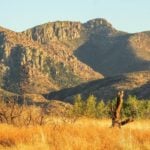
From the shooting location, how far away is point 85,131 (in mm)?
11180

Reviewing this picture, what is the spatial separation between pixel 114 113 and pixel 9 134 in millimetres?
3986

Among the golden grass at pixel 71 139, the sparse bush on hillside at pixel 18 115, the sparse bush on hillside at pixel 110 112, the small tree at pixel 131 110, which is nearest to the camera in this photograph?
the golden grass at pixel 71 139

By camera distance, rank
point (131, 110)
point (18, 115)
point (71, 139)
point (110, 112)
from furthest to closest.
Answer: point (131, 110) → point (110, 112) → point (18, 115) → point (71, 139)

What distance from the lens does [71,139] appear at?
998 cm

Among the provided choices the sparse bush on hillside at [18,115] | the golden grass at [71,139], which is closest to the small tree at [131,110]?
the sparse bush on hillside at [18,115]

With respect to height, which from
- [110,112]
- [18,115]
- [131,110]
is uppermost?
[18,115]

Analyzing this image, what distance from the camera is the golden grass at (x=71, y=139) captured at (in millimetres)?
9469

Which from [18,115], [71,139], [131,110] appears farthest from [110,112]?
[131,110]

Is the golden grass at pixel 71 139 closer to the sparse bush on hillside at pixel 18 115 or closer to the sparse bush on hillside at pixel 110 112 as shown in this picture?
the sparse bush on hillside at pixel 18 115

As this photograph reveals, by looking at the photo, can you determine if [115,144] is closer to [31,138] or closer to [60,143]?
[60,143]

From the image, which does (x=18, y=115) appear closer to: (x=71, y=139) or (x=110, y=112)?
(x=71, y=139)

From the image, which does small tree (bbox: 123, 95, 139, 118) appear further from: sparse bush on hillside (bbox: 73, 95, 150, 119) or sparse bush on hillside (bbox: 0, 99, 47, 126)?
sparse bush on hillside (bbox: 0, 99, 47, 126)

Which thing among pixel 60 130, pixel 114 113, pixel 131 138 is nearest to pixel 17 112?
pixel 114 113

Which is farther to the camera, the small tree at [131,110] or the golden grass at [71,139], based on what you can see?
the small tree at [131,110]
